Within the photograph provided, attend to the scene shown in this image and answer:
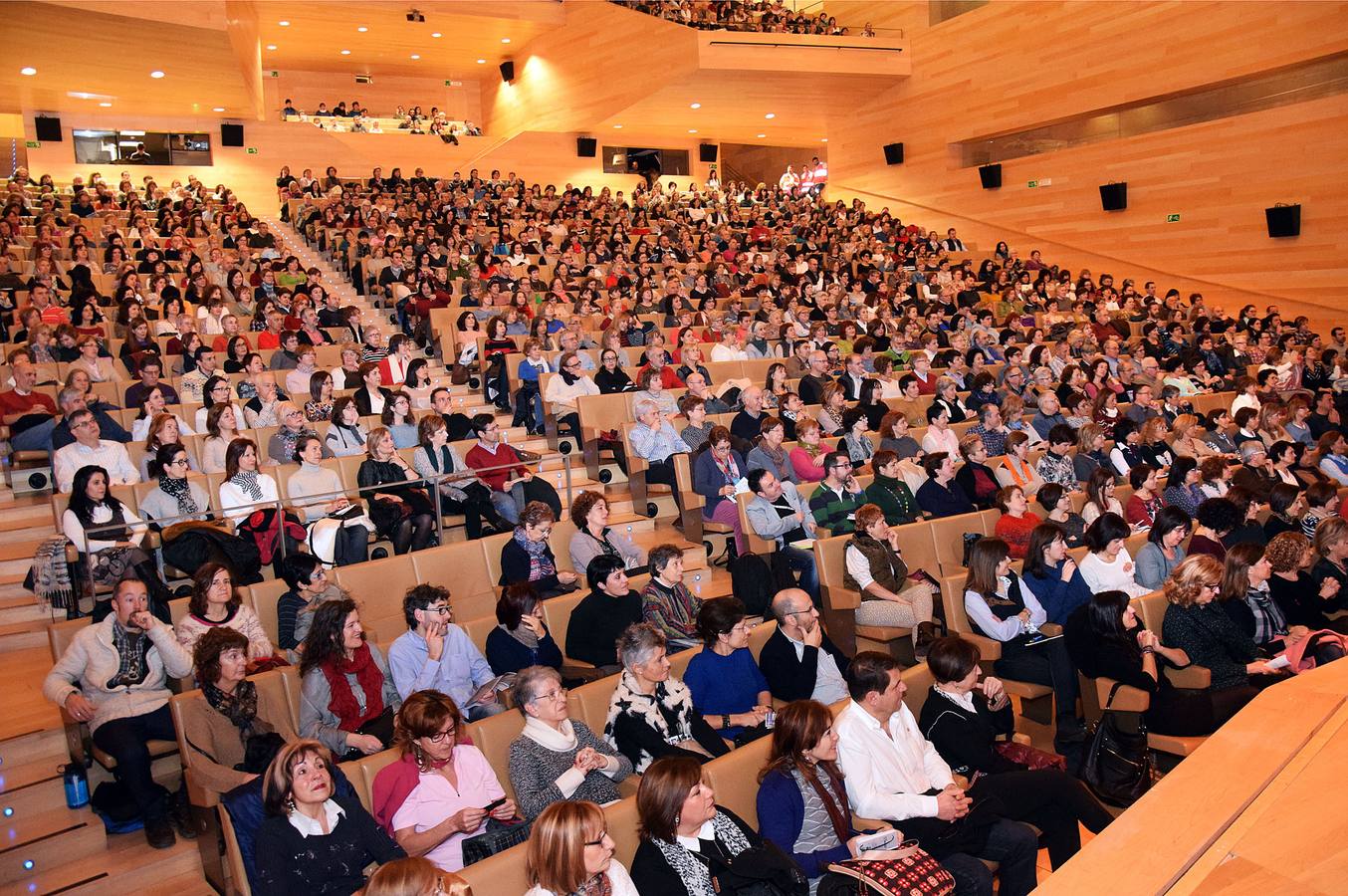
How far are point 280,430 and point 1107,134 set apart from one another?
460 inches

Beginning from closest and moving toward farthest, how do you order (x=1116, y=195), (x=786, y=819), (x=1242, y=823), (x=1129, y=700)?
(x=1242, y=823)
(x=786, y=819)
(x=1129, y=700)
(x=1116, y=195)

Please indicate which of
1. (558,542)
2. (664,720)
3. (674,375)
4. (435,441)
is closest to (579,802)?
(664,720)

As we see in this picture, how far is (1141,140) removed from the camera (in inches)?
514

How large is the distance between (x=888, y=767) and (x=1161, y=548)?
2.40 m

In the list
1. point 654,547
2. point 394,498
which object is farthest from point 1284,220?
point 394,498

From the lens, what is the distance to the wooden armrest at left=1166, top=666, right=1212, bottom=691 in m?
3.90

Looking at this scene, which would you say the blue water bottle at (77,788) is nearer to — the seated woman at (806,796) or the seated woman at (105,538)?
the seated woman at (105,538)

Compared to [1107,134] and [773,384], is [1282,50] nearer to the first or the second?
[1107,134]

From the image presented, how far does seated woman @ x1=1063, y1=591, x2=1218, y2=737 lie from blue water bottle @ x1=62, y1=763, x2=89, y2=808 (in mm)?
3445

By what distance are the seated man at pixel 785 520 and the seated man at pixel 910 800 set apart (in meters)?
1.77

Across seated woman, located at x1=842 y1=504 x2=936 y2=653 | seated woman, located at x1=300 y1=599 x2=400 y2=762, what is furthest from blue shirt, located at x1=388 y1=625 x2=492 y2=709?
seated woman, located at x1=842 y1=504 x2=936 y2=653

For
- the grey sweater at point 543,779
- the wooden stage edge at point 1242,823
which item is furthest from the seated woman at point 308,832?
the wooden stage edge at point 1242,823

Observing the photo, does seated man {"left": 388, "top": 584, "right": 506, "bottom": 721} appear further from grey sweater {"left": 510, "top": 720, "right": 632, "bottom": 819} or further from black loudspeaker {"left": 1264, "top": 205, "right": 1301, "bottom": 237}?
black loudspeaker {"left": 1264, "top": 205, "right": 1301, "bottom": 237}

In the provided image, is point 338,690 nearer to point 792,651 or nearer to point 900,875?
point 792,651
